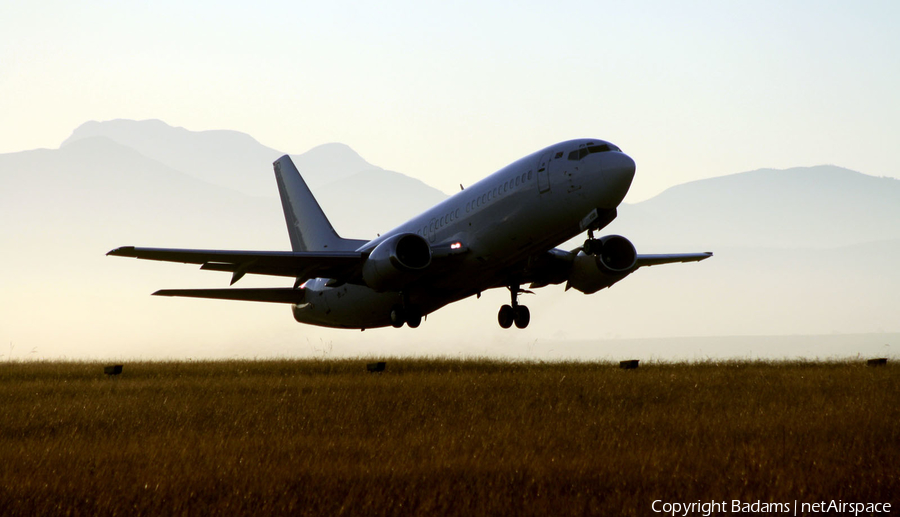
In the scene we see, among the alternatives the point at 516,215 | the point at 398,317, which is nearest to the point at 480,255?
the point at 516,215

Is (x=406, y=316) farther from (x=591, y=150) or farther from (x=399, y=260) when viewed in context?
(x=591, y=150)

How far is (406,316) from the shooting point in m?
31.3

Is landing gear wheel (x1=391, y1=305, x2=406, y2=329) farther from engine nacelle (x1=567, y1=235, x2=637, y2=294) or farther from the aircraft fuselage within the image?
engine nacelle (x1=567, y1=235, x2=637, y2=294)

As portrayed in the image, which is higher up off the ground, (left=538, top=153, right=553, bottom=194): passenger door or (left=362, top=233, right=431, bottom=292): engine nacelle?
(left=538, top=153, right=553, bottom=194): passenger door

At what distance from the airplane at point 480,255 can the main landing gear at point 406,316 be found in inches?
1.4

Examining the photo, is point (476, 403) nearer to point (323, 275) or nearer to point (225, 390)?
point (225, 390)

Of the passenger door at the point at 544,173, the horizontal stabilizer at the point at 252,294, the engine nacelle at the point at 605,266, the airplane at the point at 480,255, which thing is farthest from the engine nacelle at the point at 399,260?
the horizontal stabilizer at the point at 252,294

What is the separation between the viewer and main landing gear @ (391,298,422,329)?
31250mm

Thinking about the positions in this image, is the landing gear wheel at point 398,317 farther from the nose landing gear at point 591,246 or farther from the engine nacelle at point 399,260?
the nose landing gear at point 591,246

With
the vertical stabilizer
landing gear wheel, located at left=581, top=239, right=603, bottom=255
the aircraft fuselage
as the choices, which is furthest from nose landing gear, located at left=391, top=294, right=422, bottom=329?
the vertical stabilizer

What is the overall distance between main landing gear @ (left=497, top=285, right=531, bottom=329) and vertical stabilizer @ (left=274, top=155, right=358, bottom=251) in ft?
29.7

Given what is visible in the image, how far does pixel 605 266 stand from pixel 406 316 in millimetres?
7109

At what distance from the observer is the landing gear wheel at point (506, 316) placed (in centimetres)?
3275

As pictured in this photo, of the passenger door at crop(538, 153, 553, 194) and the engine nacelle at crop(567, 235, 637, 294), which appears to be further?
the engine nacelle at crop(567, 235, 637, 294)
